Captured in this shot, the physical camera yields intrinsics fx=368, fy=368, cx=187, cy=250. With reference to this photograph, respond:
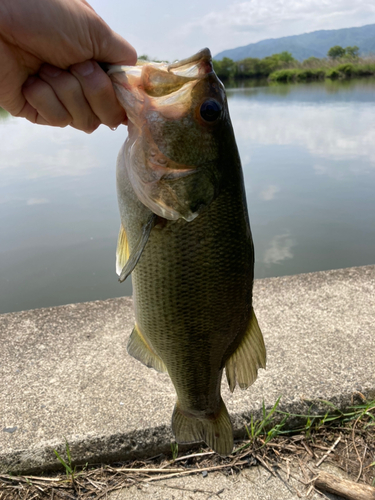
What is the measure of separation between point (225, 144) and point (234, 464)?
5.53 ft

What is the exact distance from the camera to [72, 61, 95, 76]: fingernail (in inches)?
49.5

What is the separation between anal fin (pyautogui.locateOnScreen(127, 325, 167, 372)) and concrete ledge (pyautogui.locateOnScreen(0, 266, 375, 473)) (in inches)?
24.9

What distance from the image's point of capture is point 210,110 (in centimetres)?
122

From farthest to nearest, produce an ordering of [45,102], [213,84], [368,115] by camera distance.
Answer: [368,115] < [45,102] < [213,84]

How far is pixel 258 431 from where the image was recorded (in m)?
2.05

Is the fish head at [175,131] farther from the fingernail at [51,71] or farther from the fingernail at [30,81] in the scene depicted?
the fingernail at [30,81]

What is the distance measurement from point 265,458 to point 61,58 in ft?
6.99

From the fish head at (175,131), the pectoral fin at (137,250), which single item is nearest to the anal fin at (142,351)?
the pectoral fin at (137,250)

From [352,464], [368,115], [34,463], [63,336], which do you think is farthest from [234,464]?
[368,115]

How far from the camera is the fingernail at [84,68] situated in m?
1.26

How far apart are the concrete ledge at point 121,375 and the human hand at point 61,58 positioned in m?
1.62

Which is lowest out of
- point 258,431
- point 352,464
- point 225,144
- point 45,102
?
point 352,464

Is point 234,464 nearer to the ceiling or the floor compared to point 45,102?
nearer to the floor

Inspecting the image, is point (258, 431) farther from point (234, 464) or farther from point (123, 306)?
point (123, 306)
